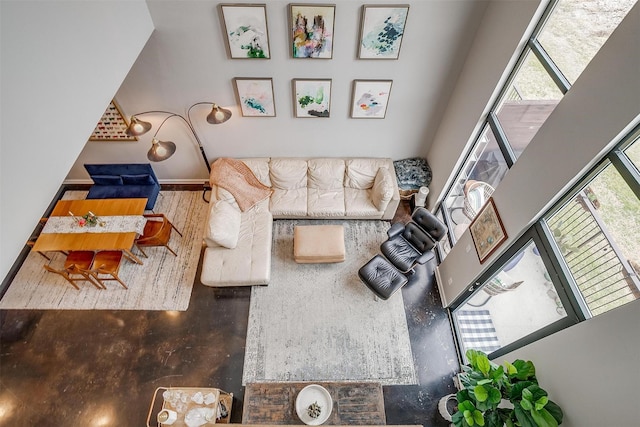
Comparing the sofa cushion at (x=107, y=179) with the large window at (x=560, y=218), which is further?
the sofa cushion at (x=107, y=179)

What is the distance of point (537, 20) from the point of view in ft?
→ 9.66

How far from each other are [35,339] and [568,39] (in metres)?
6.84

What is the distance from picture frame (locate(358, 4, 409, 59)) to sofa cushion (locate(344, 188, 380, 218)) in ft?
6.80

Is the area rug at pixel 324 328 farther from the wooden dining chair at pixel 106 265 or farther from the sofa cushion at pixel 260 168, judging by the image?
the wooden dining chair at pixel 106 265

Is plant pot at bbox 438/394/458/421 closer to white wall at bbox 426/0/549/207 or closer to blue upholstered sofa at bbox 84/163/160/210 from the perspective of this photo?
white wall at bbox 426/0/549/207

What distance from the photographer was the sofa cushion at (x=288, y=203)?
204 inches

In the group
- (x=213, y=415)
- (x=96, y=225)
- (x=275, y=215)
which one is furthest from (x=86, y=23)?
(x=213, y=415)

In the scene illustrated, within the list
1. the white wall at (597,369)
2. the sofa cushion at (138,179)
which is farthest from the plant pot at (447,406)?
the sofa cushion at (138,179)

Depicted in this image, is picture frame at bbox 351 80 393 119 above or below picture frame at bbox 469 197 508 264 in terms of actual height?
above

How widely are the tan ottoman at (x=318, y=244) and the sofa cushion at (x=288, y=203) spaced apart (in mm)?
378

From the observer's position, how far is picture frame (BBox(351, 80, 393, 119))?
4.43 m

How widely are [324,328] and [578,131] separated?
11.4 ft

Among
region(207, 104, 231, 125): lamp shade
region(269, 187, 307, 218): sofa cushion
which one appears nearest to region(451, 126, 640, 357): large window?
region(269, 187, 307, 218): sofa cushion

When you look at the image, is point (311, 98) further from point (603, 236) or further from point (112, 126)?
point (603, 236)
